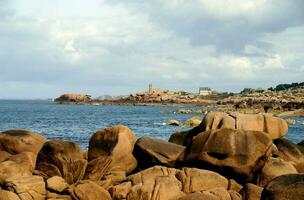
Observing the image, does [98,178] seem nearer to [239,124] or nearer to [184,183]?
[184,183]

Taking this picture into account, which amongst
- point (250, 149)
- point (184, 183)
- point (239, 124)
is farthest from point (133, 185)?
point (239, 124)

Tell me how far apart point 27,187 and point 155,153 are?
204 inches

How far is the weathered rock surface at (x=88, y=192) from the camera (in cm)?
1622

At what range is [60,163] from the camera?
62.5ft

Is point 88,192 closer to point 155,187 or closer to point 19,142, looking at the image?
point 155,187

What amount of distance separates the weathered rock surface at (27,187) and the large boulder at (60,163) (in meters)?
1.48

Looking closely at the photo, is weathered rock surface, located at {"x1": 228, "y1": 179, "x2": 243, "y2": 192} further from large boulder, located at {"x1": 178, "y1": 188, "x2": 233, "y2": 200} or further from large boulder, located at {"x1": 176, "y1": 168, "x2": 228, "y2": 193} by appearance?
large boulder, located at {"x1": 178, "y1": 188, "x2": 233, "y2": 200}


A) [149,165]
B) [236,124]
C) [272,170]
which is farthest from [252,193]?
[236,124]

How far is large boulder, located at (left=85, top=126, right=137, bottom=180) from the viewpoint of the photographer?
19250 mm

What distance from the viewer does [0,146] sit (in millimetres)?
20859

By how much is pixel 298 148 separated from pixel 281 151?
1.05m

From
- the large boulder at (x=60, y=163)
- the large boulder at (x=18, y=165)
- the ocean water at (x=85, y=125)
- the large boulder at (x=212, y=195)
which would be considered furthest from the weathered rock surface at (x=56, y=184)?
the ocean water at (x=85, y=125)

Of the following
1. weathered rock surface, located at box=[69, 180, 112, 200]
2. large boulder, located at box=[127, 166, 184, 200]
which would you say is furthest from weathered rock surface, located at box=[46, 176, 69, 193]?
large boulder, located at box=[127, 166, 184, 200]

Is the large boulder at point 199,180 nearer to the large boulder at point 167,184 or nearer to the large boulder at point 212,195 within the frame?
the large boulder at point 167,184
